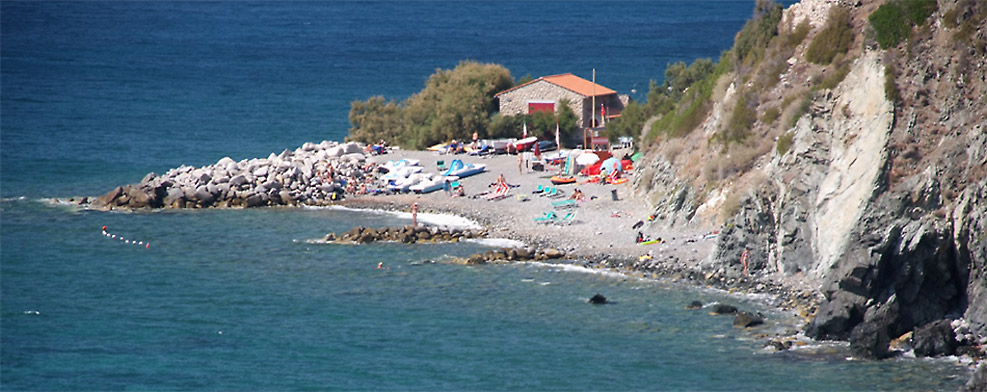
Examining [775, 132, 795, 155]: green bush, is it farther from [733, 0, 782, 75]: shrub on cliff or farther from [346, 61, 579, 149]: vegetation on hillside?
[346, 61, 579, 149]: vegetation on hillside

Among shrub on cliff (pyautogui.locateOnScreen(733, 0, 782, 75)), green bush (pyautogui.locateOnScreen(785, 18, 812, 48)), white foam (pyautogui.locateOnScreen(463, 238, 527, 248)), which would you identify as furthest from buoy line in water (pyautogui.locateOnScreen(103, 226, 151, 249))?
green bush (pyautogui.locateOnScreen(785, 18, 812, 48))

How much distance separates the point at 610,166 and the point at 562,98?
38.0ft

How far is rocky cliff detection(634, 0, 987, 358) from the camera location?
37062 mm

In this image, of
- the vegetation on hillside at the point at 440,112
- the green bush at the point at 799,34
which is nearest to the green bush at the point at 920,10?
the green bush at the point at 799,34

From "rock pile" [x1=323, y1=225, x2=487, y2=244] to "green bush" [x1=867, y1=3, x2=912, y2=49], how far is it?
18840 millimetres

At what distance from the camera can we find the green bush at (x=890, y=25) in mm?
42219

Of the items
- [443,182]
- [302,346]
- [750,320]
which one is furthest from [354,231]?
[750,320]

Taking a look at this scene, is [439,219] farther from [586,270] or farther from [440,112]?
[440,112]

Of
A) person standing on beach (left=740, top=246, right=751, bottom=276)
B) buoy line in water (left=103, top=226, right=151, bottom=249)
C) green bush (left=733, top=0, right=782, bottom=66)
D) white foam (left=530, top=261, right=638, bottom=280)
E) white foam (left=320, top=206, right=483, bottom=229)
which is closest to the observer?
person standing on beach (left=740, top=246, right=751, bottom=276)

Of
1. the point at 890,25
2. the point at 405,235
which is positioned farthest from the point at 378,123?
the point at 890,25

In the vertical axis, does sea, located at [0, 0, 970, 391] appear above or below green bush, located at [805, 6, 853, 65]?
below

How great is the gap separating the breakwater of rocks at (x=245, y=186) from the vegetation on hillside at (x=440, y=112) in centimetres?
778

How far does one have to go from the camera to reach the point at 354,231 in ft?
175

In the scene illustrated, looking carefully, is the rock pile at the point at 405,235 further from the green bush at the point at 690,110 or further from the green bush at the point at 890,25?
the green bush at the point at 890,25
